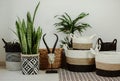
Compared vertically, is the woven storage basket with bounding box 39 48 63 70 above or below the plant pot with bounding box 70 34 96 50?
below

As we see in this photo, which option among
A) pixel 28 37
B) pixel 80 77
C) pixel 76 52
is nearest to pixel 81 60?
pixel 76 52

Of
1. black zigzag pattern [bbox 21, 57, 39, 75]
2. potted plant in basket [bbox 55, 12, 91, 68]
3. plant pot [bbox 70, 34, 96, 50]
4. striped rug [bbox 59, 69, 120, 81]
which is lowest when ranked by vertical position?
striped rug [bbox 59, 69, 120, 81]

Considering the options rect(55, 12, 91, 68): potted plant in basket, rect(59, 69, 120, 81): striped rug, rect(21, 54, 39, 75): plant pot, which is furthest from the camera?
rect(55, 12, 91, 68): potted plant in basket

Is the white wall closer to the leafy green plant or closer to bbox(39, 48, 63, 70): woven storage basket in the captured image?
the leafy green plant

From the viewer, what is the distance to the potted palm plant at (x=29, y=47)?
5.57 ft

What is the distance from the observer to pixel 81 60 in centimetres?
172

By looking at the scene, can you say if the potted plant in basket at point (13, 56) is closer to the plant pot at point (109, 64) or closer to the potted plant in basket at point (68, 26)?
the potted plant in basket at point (68, 26)

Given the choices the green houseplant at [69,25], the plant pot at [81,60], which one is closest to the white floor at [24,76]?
the plant pot at [81,60]

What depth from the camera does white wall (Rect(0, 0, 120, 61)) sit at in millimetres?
2021

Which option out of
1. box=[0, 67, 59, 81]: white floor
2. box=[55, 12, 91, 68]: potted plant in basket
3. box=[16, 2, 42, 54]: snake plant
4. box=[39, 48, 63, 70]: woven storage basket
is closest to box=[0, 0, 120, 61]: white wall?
box=[55, 12, 91, 68]: potted plant in basket

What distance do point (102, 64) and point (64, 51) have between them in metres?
0.40

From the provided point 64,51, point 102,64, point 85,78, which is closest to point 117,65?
point 102,64

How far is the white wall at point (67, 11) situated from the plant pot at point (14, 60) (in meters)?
0.25

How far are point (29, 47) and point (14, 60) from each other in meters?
0.19
